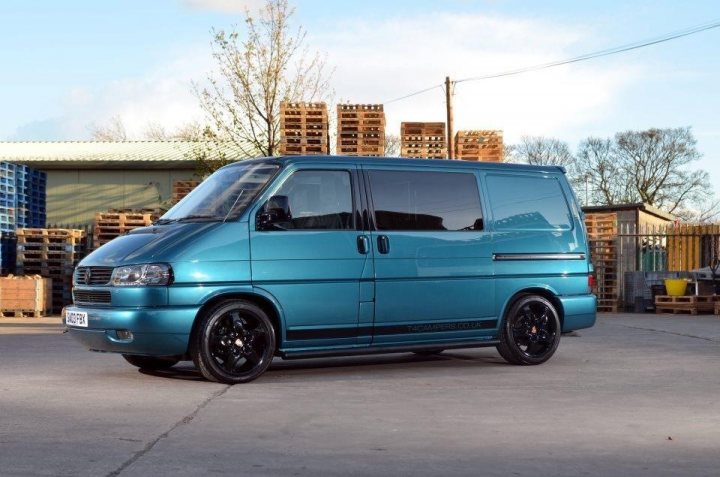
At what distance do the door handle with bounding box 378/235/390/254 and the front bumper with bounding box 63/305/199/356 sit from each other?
1973 mm

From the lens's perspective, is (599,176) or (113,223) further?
(599,176)

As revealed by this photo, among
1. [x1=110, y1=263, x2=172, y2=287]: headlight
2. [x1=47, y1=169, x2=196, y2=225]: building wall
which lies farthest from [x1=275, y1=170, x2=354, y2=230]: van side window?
[x1=47, y1=169, x2=196, y2=225]: building wall

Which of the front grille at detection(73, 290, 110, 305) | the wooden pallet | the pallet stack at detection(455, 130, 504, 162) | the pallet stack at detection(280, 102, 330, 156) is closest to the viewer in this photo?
the front grille at detection(73, 290, 110, 305)

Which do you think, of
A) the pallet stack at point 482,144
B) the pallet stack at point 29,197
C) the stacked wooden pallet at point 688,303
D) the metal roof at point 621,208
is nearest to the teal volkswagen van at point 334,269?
the pallet stack at point 482,144

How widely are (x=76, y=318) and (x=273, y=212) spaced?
214 centimetres

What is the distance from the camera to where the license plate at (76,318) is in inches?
395

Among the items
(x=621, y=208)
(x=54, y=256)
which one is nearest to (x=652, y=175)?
(x=621, y=208)

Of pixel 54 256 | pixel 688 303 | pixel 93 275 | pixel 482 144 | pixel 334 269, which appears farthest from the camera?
pixel 54 256

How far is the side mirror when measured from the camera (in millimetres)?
9898

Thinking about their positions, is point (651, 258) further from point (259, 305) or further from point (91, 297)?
point (91, 297)

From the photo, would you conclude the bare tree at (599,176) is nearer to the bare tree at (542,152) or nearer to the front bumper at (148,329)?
the bare tree at (542,152)

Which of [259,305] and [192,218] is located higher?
[192,218]

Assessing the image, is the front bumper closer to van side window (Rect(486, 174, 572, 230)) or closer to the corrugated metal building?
van side window (Rect(486, 174, 572, 230))

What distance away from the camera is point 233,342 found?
9.88 meters
